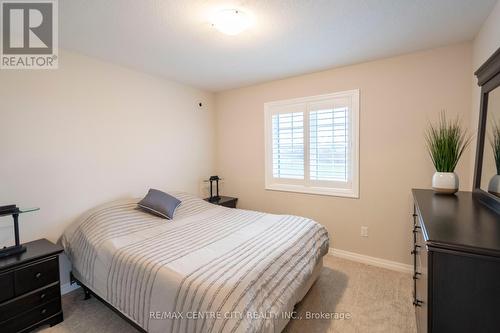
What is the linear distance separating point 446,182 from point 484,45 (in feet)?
4.00

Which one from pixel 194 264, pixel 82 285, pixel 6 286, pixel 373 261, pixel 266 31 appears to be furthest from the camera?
pixel 373 261

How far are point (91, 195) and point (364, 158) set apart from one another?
10.6 feet

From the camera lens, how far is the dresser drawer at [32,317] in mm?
1772

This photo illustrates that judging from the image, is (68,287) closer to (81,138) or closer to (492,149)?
(81,138)

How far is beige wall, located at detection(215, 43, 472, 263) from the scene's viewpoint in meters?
2.47

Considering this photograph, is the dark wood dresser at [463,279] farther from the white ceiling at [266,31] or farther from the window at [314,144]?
the window at [314,144]

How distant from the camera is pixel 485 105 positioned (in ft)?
5.82

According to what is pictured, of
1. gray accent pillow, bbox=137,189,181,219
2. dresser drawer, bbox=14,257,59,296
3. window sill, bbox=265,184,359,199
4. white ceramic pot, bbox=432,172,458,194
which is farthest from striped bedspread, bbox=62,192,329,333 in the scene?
white ceramic pot, bbox=432,172,458,194

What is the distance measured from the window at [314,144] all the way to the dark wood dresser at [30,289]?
8.91 ft

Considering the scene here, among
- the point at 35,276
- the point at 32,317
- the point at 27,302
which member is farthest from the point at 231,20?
the point at 32,317

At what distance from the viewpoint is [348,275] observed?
8.82ft

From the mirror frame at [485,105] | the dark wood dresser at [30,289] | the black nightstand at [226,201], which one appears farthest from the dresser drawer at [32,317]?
the mirror frame at [485,105]

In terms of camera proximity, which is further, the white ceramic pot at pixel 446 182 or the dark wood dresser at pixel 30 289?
the white ceramic pot at pixel 446 182

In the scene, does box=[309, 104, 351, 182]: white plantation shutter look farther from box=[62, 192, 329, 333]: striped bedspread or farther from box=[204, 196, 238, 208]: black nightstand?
box=[204, 196, 238, 208]: black nightstand
